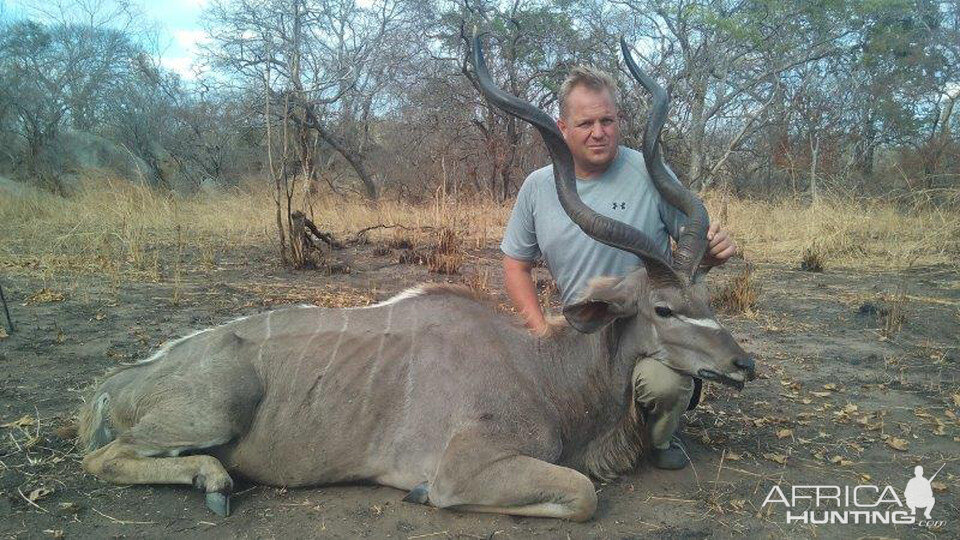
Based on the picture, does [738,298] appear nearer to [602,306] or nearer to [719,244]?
[719,244]

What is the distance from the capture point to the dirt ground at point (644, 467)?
311 cm

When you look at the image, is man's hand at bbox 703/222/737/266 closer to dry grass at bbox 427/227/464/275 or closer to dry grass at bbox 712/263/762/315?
dry grass at bbox 712/263/762/315

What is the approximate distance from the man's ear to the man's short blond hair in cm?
113

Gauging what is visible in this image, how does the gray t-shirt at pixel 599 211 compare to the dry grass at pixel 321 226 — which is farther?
the dry grass at pixel 321 226

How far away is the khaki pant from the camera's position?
3412mm

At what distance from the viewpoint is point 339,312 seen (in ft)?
12.6

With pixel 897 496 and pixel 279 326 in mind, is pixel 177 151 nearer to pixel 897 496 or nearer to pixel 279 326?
pixel 279 326

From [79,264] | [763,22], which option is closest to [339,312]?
[79,264]

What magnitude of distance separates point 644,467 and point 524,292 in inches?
46.9

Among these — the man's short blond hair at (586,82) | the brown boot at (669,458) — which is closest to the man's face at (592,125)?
the man's short blond hair at (586,82)

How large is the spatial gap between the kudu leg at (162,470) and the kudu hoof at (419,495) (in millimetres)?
810

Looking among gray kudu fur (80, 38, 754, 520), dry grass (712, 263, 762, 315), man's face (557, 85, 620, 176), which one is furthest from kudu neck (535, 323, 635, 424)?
dry grass (712, 263, 762, 315)
